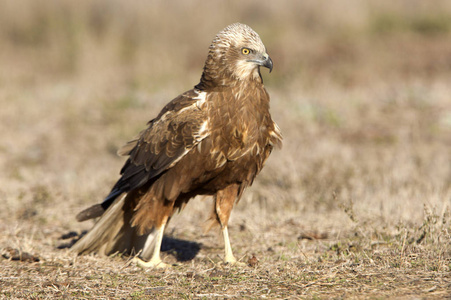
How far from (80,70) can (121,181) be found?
36.0 feet

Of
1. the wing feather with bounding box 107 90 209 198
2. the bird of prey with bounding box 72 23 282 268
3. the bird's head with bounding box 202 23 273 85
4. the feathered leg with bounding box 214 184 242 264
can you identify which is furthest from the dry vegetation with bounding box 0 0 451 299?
the bird's head with bounding box 202 23 273 85

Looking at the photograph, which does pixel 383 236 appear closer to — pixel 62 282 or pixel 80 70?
pixel 62 282

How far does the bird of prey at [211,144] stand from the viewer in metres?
4.69

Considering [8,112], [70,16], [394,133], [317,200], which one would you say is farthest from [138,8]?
[317,200]

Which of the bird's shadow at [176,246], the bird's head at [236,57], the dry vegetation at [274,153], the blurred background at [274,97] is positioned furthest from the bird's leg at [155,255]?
the blurred background at [274,97]

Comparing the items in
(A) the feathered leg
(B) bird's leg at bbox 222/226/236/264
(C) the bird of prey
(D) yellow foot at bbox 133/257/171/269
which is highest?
(C) the bird of prey

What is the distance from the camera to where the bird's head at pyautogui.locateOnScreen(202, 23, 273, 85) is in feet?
15.8

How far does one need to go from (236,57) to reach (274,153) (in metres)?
4.17

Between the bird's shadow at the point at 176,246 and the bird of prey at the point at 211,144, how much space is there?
388 mm

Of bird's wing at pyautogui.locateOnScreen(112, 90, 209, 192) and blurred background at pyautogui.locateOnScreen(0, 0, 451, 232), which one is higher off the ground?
blurred background at pyautogui.locateOnScreen(0, 0, 451, 232)

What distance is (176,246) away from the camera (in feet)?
19.5

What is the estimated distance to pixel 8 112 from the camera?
1161cm

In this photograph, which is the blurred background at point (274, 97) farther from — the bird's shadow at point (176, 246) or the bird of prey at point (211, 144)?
the bird of prey at point (211, 144)

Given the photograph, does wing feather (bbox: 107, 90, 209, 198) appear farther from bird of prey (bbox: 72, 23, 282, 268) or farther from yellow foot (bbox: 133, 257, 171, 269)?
yellow foot (bbox: 133, 257, 171, 269)
